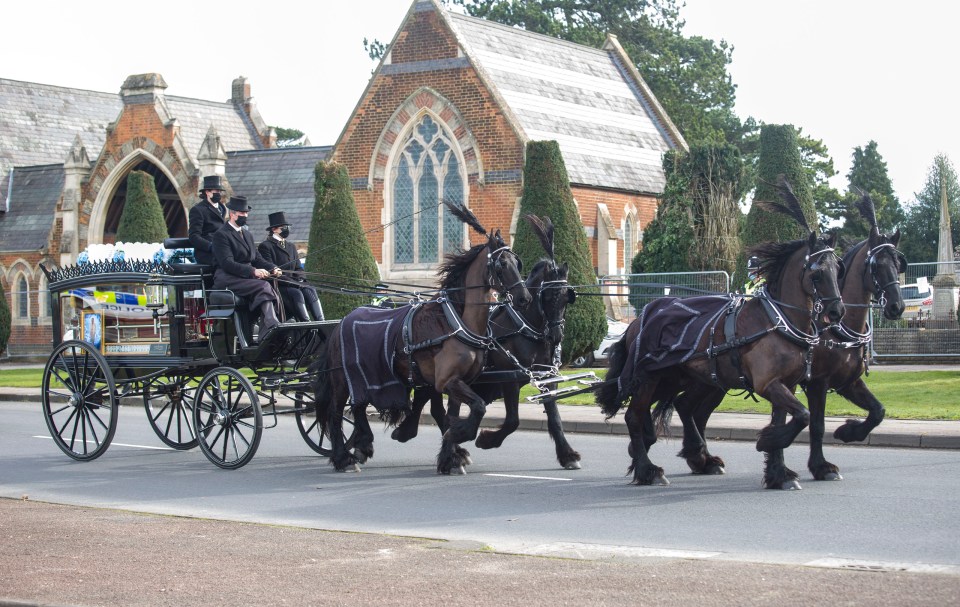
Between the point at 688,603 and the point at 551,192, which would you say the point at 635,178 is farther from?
the point at 688,603

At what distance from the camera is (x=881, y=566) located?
7.37 m

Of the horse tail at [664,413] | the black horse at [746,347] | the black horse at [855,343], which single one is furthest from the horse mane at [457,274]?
the black horse at [855,343]

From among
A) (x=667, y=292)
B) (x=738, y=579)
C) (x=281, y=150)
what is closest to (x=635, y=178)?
(x=667, y=292)

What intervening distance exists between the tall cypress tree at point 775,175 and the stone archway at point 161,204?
891 inches

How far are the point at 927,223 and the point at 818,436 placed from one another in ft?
195

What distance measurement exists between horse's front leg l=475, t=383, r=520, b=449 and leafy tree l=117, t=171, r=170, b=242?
2528 centimetres

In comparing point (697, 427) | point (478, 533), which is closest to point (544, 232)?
point (697, 427)

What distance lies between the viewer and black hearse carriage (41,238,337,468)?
1316 cm

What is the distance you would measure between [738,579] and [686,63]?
5603cm

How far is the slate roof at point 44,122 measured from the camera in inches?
1948

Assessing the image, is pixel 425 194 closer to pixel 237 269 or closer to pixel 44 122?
pixel 237 269

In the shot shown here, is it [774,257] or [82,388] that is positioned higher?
[774,257]

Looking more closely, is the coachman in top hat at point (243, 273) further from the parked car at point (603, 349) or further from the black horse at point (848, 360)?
the parked car at point (603, 349)

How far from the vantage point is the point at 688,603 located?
21.0 ft
